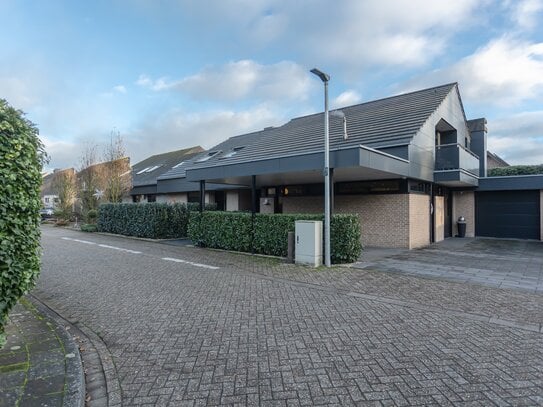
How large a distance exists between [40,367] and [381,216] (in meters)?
12.0

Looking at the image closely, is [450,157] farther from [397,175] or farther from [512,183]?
[397,175]

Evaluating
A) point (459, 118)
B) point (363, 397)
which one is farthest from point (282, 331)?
point (459, 118)

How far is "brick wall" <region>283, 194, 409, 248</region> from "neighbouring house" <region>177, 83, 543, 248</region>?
37 millimetres

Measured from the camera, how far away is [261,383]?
329 centimetres

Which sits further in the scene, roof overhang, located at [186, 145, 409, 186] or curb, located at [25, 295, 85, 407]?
roof overhang, located at [186, 145, 409, 186]

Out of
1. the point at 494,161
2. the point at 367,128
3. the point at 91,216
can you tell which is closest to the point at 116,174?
the point at 91,216

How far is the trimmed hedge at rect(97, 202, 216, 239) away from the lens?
1672 centimetres

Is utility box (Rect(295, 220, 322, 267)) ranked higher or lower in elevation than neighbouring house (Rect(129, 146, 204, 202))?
lower

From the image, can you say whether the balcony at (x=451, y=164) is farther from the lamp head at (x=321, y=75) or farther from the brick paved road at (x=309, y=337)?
the brick paved road at (x=309, y=337)

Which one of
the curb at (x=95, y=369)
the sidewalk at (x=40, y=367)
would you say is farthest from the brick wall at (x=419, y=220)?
the sidewalk at (x=40, y=367)

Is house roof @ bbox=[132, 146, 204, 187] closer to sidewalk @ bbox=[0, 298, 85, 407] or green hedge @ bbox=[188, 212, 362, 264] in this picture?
green hedge @ bbox=[188, 212, 362, 264]

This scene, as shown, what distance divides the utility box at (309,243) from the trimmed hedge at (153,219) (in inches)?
356

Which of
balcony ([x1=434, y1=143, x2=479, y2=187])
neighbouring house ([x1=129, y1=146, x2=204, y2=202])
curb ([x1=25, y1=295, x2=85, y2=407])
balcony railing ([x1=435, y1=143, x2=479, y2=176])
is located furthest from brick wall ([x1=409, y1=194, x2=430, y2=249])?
neighbouring house ([x1=129, y1=146, x2=204, y2=202])

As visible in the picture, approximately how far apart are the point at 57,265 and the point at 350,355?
9033 mm
